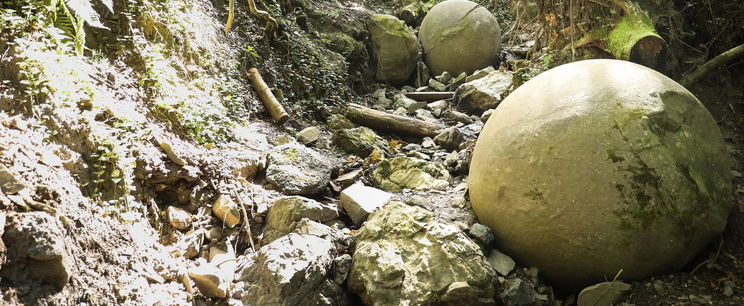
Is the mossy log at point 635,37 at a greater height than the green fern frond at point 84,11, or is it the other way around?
the green fern frond at point 84,11

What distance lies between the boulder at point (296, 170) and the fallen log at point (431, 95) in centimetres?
310

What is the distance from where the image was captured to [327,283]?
8.87ft

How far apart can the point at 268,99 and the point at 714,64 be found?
4232mm

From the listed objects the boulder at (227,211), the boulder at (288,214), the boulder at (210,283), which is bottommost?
the boulder at (288,214)

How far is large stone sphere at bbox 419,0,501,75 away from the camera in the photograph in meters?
7.61

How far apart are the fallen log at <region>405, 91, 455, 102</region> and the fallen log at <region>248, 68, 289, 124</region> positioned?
2557 mm

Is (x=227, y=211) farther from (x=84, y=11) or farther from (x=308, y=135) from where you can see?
(x=308, y=135)

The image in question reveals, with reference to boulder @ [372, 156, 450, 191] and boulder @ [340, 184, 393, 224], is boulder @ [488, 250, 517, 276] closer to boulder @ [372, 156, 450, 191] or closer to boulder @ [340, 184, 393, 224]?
boulder @ [340, 184, 393, 224]

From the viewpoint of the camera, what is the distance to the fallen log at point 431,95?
22.6 feet

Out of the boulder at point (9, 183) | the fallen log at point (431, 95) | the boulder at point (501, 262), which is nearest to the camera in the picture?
the boulder at point (9, 183)

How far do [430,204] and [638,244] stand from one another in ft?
5.19

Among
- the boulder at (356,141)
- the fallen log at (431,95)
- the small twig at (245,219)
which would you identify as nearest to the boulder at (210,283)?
the small twig at (245,219)

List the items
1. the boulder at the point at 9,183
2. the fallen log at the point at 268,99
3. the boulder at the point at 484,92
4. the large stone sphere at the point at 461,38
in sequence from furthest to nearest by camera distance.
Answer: the large stone sphere at the point at 461,38 < the boulder at the point at 484,92 < the fallen log at the point at 268,99 < the boulder at the point at 9,183

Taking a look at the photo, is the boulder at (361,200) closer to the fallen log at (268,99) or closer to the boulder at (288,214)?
the boulder at (288,214)
